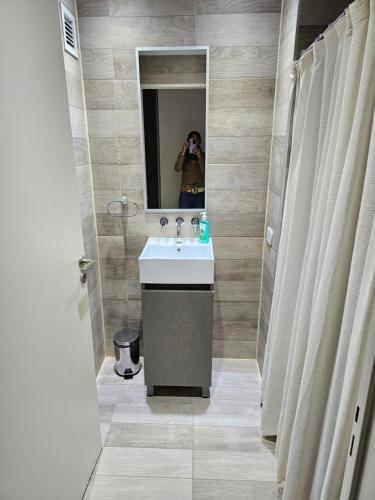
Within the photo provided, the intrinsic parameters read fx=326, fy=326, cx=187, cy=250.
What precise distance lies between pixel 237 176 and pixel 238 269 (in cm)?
66

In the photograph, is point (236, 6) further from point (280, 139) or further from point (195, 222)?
point (195, 222)

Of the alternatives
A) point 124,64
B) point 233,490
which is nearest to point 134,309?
point 233,490

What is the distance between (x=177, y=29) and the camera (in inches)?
75.6

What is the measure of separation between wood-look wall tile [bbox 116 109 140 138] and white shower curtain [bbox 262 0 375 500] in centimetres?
106

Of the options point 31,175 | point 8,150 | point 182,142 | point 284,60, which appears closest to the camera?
point 8,150

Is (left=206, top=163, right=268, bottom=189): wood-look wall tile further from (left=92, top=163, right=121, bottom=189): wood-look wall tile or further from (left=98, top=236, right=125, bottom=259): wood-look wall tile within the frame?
(left=98, top=236, right=125, bottom=259): wood-look wall tile

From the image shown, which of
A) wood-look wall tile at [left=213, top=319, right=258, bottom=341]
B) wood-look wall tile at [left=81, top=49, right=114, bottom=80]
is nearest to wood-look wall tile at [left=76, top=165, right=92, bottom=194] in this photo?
wood-look wall tile at [left=81, top=49, right=114, bottom=80]

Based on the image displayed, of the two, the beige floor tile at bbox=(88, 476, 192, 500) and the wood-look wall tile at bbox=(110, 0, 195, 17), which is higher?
the wood-look wall tile at bbox=(110, 0, 195, 17)

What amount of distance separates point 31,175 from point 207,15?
156 centimetres

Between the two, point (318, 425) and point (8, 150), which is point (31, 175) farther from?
point (318, 425)

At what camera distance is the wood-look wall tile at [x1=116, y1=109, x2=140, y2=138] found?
208 cm

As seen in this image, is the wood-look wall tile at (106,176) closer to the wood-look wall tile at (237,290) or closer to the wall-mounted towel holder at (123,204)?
the wall-mounted towel holder at (123,204)

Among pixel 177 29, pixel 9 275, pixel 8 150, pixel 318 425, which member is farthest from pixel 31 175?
pixel 177 29

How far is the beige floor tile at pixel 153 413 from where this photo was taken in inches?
78.6
